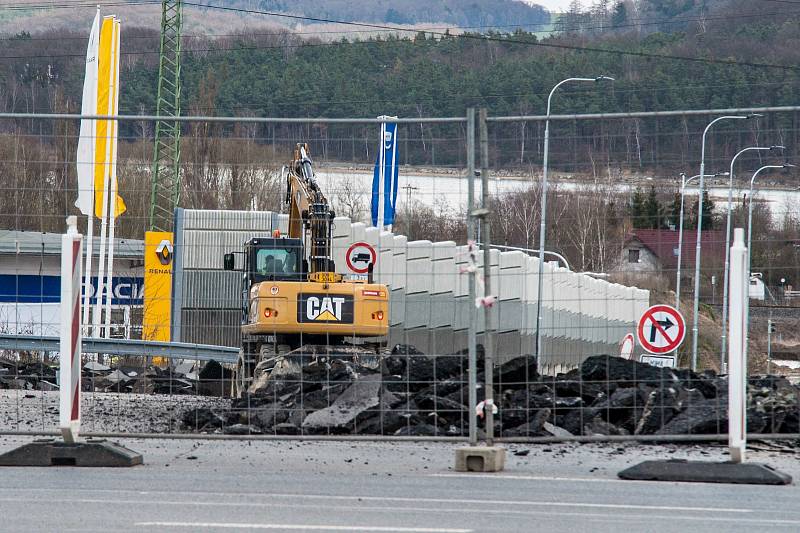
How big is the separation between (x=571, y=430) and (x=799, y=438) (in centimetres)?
203

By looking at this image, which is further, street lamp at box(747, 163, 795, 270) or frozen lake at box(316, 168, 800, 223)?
frozen lake at box(316, 168, 800, 223)

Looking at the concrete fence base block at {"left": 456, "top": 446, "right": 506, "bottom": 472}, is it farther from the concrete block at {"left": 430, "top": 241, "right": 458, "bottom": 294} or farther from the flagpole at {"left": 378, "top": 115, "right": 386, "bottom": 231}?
the flagpole at {"left": 378, "top": 115, "right": 386, "bottom": 231}

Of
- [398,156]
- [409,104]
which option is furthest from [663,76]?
[398,156]

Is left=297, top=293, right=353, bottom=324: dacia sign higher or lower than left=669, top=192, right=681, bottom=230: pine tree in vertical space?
lower

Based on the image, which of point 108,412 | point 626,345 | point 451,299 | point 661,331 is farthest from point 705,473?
point 661,331

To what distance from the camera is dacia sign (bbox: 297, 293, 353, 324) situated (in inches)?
741

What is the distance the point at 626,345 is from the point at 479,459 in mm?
6470

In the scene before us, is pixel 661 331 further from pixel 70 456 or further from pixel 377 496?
pixel 70 456

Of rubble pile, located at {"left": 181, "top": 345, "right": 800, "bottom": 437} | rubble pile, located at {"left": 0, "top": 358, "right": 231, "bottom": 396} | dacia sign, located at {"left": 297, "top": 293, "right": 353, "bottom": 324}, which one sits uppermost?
dacia sign, located at {"left": 297, "top": 293, "right": 353, "bottom": 324}

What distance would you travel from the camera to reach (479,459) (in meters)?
9.93

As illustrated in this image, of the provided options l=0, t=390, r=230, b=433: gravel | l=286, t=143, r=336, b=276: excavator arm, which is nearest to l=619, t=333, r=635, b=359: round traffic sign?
l=0, t=390, r=230, b=433: gravel

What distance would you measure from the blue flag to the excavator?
3.91 m

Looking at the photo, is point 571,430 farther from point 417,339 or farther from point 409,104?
point 409,104

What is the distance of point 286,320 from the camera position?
19.4m
